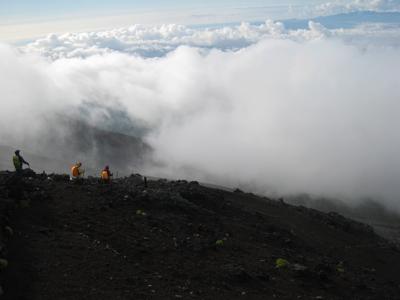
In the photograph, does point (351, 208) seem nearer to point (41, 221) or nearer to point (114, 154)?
point (114, 154)

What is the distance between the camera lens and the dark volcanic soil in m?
18.9

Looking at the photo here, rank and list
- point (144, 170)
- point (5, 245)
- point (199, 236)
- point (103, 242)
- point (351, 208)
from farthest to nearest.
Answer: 1. point (144, 170)
2. point (351, 208)
3. point (199, 236)
4. point (103, 242)
5. point (5, 245)

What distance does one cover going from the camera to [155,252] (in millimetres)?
22953

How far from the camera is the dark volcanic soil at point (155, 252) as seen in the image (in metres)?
18.9

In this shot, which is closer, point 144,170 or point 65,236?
point 65,236

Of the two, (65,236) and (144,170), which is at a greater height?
(65,236)

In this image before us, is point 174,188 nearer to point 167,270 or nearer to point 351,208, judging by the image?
point 167,270

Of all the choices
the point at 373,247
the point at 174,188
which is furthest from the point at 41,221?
the point at 373,247

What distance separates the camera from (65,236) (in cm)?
2234

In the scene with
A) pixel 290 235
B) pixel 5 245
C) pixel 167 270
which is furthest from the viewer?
pixel 290 235

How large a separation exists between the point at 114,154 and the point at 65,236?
168 metres

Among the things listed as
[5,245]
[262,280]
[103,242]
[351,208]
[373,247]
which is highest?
[5,245]

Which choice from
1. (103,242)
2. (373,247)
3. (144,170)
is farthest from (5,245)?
(144,170)

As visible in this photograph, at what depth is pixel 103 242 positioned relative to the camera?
22.9m
